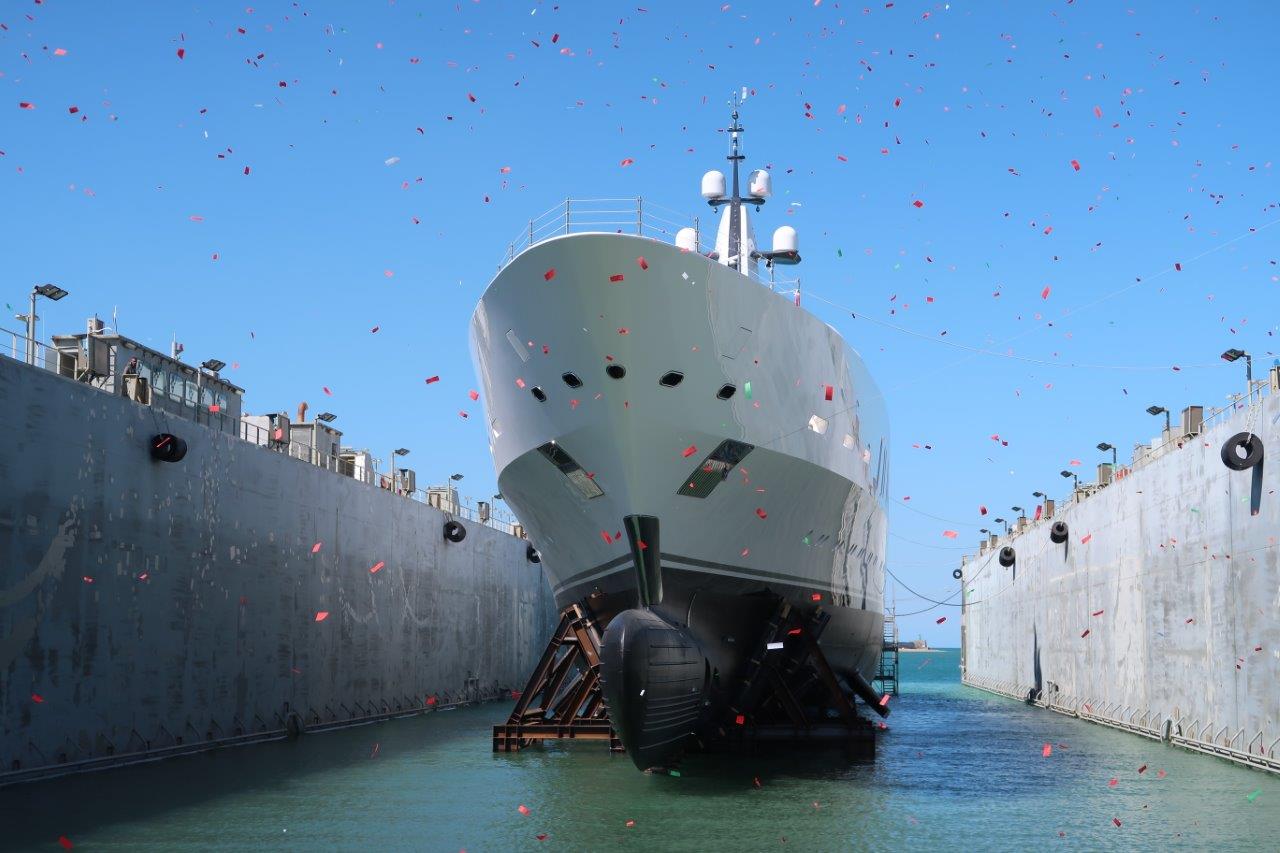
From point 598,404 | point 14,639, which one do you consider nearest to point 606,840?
point 598,404

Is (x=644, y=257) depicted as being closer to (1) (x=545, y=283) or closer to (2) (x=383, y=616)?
(1) (x=545, y=283)

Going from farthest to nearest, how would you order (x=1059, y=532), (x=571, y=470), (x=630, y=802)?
(x=1059, y=532) < (x=571, y=470) < (x=630, y=802)

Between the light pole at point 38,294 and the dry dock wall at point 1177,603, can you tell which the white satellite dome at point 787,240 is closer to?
the dry dock wall at point 1177,603

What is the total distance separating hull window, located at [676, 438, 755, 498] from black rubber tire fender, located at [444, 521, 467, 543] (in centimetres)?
1610

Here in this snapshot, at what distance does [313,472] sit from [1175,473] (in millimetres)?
16378

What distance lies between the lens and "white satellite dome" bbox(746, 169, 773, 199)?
2723cm

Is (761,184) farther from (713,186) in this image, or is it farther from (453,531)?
(453,531)

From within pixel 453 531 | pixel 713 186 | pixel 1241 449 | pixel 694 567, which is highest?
pixel 713 186

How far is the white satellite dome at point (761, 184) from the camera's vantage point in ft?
89.4

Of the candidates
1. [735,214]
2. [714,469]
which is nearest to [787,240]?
[735,214]

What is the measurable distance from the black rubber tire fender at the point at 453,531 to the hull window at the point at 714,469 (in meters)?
16.1

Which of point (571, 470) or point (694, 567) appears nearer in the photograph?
point (694, 567)

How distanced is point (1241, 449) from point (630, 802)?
33.1 ft

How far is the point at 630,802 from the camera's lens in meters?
15.0
